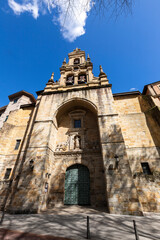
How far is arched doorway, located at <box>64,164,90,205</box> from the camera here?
26.2 feet

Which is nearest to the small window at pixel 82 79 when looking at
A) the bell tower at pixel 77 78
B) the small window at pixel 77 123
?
the bell tower at pixel 77 78

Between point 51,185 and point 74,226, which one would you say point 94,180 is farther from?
point 74,226

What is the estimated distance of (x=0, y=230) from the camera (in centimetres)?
404

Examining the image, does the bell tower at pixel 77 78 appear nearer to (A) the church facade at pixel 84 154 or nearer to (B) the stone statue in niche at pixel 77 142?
(A) the church facade at pixel 84 154

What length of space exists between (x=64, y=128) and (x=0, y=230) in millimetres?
8259

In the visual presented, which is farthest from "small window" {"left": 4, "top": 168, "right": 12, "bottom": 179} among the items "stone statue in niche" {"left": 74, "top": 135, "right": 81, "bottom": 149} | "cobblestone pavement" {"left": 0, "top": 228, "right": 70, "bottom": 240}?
"cobblestone pavement" {"left": 0, "top": 228, "right": 70, "bottom": 240}

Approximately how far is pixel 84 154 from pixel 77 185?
2.40 meters

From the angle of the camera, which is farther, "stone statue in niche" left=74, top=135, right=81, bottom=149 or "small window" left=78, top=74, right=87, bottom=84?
"small window" left=78, top=74, right=87, bottom=84

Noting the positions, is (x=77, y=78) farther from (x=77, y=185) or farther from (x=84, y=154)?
(x=77, y=185)

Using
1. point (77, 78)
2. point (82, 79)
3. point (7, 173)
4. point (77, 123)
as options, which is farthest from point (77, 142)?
point (77, 78)

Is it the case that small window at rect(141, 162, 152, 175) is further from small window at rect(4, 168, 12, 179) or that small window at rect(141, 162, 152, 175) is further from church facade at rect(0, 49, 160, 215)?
small window at rect(4, 168, 12, 179)

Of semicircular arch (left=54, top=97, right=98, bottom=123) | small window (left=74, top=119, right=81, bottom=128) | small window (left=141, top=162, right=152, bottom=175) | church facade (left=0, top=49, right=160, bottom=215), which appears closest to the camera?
church facade (left=0, top=49, right=160, bottom=215)

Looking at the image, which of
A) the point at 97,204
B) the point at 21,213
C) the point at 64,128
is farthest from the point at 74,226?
the point at 64,128

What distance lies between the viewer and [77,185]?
8492mm
